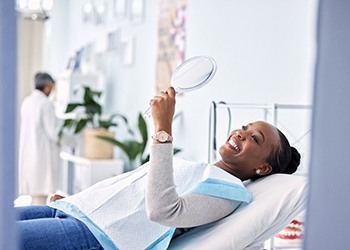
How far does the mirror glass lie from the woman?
0.54ft

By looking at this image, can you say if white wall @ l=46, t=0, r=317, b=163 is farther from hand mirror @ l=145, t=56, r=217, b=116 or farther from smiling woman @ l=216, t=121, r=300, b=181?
hand mirror @ l=145, t=56, r=217, b=116

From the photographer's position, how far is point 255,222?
172cm

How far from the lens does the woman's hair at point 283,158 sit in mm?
1912

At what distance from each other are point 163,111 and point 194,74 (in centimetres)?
26

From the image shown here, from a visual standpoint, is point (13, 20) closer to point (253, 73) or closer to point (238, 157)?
point (238, 157)

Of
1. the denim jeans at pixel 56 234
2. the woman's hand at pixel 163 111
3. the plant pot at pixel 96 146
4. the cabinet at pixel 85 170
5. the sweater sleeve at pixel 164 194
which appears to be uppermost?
the woman's hand at pixel 163 111

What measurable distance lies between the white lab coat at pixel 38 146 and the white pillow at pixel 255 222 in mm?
2935

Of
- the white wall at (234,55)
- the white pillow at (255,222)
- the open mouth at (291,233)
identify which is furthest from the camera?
the white wall at (234,55)

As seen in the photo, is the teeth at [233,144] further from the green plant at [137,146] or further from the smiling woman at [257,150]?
the green plant at [137,146]

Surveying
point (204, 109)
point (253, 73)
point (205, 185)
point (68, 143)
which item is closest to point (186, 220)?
point (205, 185)

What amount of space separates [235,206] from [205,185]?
0.15 meters

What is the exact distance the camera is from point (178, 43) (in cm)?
437

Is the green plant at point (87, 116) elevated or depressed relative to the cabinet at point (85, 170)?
elevated

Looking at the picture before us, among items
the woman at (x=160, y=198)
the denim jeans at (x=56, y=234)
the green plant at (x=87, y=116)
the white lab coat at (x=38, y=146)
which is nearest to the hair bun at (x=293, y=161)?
the woman at (x=160, y=198)
